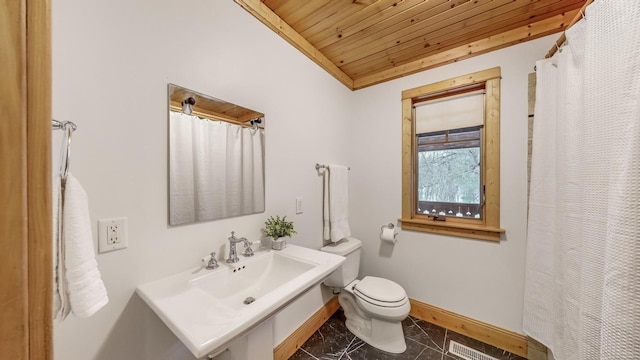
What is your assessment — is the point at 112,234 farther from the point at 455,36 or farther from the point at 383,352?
the point at 455,36

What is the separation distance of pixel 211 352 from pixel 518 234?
2.02 m

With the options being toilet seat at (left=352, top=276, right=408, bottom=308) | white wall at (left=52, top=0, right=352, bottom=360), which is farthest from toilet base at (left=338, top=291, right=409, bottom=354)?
white wall at (left=52, top=0, right=352, bottom=360)

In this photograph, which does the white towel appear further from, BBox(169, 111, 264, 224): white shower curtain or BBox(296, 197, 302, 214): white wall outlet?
BBox(169, 111, 264, 224): white shower curtain

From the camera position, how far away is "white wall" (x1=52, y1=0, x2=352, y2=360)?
2.52 ft

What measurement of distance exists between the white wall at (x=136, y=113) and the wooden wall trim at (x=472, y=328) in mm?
1651

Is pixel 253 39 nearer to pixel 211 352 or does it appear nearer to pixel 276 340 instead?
pixel 211 352

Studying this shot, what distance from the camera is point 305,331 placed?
1.69m

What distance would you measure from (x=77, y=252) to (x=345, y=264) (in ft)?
5.42

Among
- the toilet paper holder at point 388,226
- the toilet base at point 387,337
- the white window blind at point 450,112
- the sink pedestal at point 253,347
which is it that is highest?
the white window blind at point 450,112

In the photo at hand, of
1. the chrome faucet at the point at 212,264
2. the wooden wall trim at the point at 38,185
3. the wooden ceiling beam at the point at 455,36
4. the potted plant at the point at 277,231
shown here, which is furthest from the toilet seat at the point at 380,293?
the wooden ceiling beam at the point at 455,36

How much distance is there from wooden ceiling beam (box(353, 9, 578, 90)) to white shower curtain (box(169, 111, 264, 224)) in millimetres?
1464

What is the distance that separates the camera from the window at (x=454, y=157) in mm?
1727

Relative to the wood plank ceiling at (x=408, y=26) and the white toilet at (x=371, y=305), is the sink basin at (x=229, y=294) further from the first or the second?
the wood plank ceiling at (x=408, y=26)

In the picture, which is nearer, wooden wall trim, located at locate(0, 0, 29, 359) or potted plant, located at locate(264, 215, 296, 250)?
wooden wall trim, located at locate(0, 0, 29, 359)
